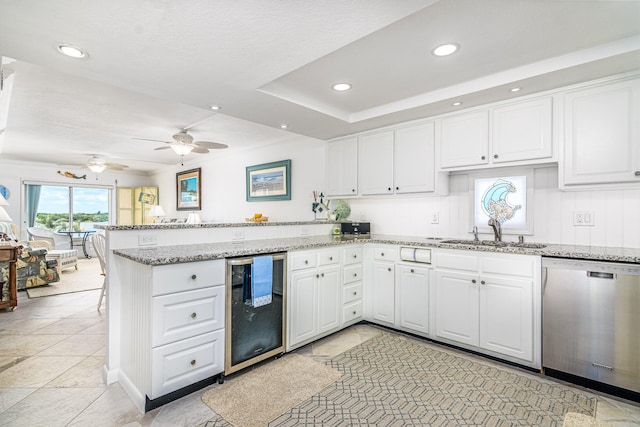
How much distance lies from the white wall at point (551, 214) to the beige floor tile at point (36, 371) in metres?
3.38

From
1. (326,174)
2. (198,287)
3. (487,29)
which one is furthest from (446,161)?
(198,287)

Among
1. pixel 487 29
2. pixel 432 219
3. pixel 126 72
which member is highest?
pixel 487 29

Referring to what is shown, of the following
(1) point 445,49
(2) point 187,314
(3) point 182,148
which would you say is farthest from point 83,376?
(1) point 445,49

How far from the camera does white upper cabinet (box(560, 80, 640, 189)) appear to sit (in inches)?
84.7

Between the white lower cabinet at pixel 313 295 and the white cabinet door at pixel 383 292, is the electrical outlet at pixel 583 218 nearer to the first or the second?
the white cabinet door at pixel 383 292

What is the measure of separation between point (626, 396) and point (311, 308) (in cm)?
222

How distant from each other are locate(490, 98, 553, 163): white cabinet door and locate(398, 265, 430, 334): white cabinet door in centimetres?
123

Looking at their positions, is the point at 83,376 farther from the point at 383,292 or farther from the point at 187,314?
the point at 383,292

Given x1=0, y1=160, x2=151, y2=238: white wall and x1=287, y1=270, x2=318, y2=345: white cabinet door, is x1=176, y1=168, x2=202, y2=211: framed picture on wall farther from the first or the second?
x1=287, y1=270, x2=318, y2=345: white cabinet door

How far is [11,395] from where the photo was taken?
6.76 ft

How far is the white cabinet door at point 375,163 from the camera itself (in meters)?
3.47

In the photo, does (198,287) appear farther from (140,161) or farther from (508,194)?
(140,161)

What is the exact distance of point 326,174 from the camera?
4129mm

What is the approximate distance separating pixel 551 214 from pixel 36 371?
435cm
